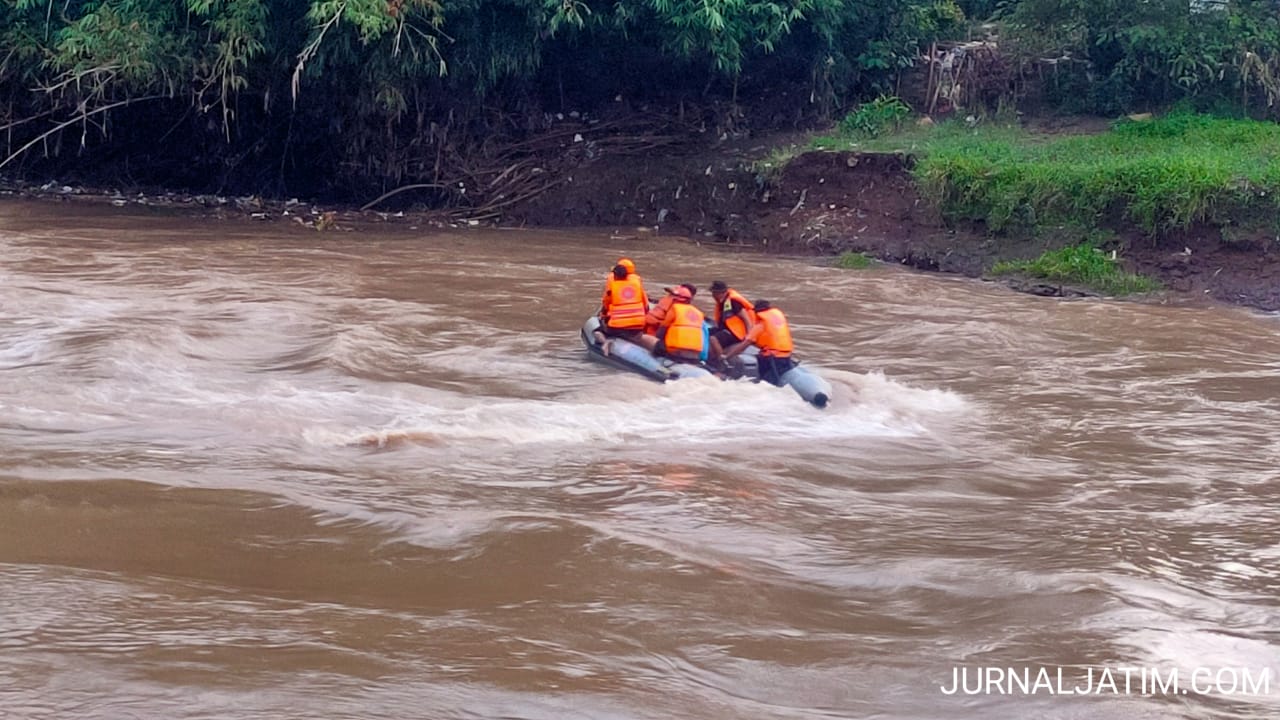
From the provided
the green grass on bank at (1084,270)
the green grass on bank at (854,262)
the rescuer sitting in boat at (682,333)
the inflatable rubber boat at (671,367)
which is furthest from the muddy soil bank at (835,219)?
the rescuer sitting in boat at (682,333)

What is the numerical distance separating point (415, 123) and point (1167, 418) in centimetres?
1327

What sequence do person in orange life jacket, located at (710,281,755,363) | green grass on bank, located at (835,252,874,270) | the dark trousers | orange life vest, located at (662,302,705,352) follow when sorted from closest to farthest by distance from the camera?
1. the dark trousers
2. orange life vest, located at (662,302,705,352)
3. person in orange life jacket, located at (710,281,755,363)
4. green grass on bank, located at (835,252,874,270)

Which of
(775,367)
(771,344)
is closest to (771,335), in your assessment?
(771,344)

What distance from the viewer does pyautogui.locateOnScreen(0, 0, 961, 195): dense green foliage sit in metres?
17.5

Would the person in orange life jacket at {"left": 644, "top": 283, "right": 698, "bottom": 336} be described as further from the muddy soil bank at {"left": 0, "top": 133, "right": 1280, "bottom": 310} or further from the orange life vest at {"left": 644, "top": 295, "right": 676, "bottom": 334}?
the muddy soil bank at {"left": 0, "top": 133, "right": 1280, "bottom": 310}

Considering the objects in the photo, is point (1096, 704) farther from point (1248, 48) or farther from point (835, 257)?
point (1248, 48)

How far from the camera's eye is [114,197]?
20344mm

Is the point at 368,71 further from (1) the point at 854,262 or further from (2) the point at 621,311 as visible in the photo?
(2) the point at 621,311

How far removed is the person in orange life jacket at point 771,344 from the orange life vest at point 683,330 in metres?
0.47

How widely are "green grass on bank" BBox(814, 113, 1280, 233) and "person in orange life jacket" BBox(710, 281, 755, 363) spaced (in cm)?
633

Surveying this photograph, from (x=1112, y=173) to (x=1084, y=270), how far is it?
1.32 meters

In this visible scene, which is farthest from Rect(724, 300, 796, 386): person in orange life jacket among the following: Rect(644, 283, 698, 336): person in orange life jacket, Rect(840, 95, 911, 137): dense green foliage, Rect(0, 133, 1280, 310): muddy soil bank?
Rect(840, 95, 911, 137): dense green foliage

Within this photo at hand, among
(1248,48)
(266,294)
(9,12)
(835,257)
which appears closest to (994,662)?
(266,294)
